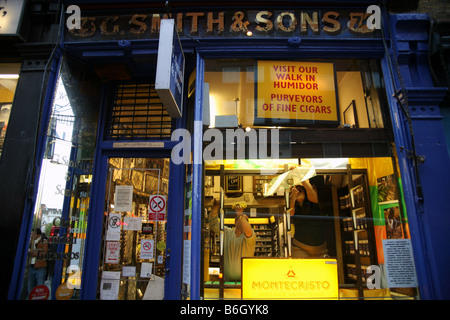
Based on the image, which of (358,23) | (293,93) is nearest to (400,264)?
(293,93)

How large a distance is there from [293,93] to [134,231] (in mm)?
3578

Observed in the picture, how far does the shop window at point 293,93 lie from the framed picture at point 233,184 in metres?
1.13

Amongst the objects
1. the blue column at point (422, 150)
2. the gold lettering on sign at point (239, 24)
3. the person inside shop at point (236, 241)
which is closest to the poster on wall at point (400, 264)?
the blue column at point (422, 150)

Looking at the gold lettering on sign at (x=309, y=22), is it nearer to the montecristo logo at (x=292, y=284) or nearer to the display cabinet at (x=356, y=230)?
the display cabinet at (x=356, y=230)

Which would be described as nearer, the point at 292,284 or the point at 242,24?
the point at 292,284

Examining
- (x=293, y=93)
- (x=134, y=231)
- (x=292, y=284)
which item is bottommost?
(x=292, y=284)

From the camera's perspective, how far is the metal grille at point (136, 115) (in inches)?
213

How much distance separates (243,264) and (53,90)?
4.14 m

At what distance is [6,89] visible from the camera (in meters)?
5.02

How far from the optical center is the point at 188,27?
16.9 feet

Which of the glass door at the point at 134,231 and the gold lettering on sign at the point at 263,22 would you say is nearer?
the glass door at the point at 134,231

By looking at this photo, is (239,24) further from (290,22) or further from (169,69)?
(169,69)

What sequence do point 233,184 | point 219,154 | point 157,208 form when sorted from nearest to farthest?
point 219,154, point 157,208, point 233,184

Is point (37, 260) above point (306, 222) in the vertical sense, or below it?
below
